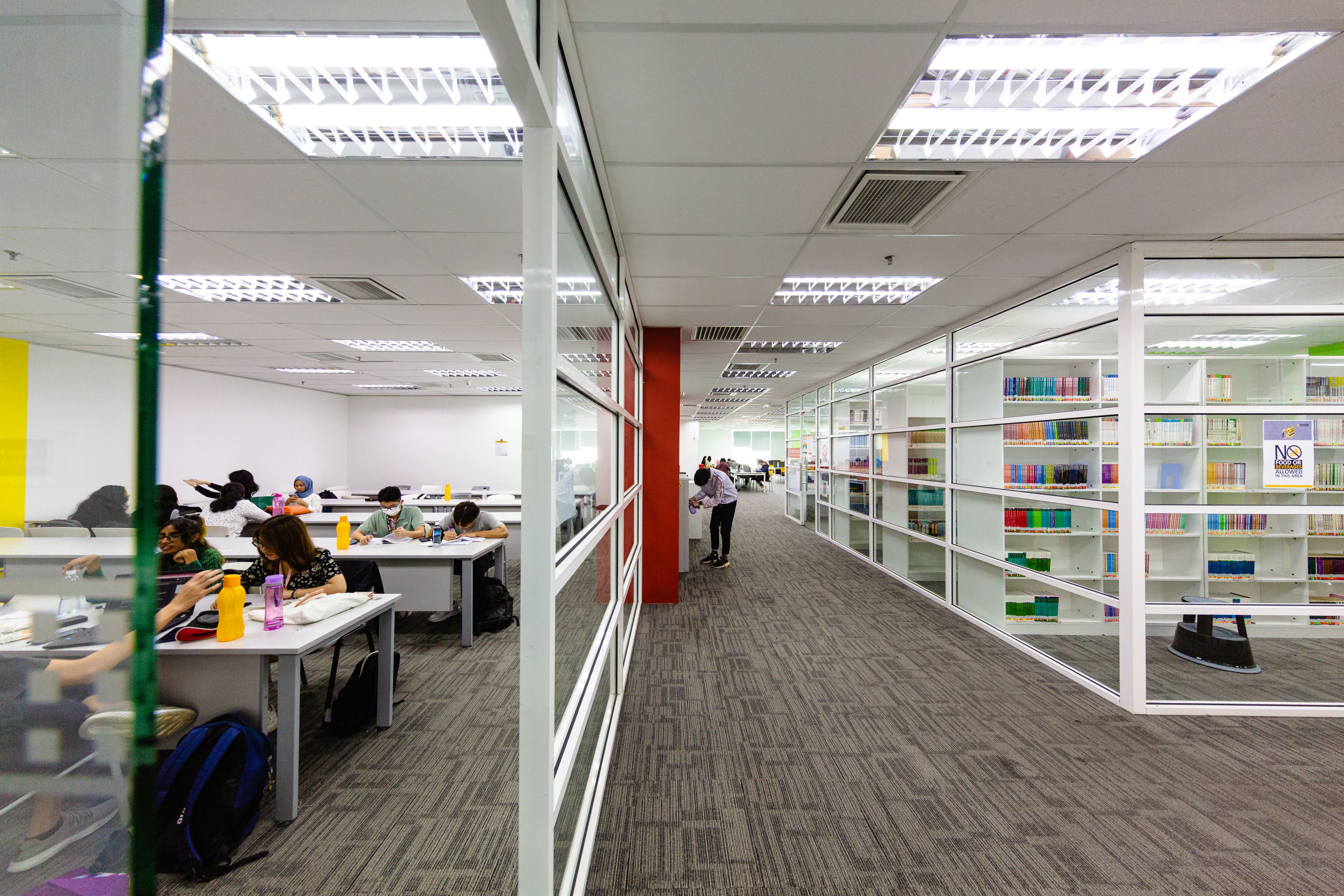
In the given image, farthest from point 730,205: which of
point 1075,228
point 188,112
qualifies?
point 188,112

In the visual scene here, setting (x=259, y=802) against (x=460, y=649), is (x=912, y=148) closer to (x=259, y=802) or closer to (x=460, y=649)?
(x=259, y=802)

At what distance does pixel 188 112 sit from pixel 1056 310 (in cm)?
460

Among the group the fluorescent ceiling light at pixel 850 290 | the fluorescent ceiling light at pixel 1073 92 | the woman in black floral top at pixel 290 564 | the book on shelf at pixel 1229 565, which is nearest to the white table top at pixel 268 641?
the woman in black floral top at pixel 290 564

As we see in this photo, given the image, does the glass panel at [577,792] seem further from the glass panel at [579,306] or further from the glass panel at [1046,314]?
the glass panel at [1046,314]

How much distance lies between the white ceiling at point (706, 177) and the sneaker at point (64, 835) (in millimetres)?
320

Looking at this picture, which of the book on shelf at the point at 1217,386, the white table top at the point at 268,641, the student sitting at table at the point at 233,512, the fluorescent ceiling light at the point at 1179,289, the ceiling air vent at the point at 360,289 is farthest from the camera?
the student sitting at table at the point at 233,512

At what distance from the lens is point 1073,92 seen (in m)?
1.99

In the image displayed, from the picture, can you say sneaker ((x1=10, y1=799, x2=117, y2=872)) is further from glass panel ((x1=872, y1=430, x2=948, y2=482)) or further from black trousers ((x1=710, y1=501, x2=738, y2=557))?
black trousers ((x1=710, y1=501, x2=738, y2=557))

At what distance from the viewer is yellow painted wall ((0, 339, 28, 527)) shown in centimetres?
42

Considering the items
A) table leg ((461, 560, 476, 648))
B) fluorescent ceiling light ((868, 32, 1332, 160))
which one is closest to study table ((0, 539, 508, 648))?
table leg ((461, 560, 476, 648))

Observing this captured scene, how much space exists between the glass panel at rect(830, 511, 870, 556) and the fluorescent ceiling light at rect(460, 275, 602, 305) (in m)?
4.78

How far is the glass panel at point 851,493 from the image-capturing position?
7012 millimetres

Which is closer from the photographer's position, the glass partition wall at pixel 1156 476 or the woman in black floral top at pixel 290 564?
the woman in black floral top at pixel 290 564

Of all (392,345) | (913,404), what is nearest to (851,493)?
(913,404)
